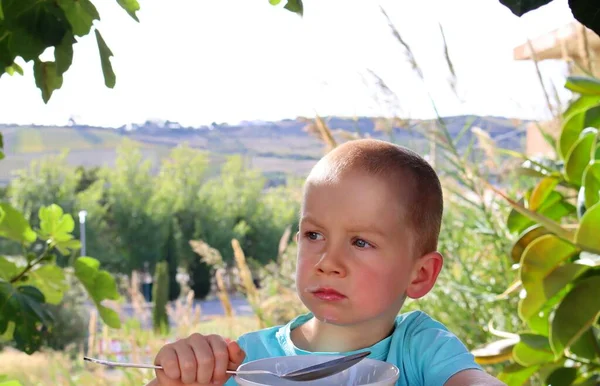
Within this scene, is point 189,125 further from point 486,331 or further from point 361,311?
point 361,311

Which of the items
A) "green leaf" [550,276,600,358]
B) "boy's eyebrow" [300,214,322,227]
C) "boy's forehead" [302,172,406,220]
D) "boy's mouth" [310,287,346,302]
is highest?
"boy's forehead" [302,172,406,220]

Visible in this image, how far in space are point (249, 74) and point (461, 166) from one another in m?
8.90

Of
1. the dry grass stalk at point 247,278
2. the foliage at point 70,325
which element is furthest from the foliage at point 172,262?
the dry grass stalk at point 247,278

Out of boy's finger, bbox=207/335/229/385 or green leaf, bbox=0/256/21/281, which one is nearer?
boy's finger, bbox=207/335/229/385

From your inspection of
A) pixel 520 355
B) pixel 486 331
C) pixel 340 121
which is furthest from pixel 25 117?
pixel 520 355

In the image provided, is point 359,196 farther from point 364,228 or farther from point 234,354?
point 234,354

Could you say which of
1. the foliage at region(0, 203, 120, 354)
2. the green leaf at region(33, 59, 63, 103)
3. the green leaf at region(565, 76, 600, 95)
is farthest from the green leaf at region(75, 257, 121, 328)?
the green leaf at region(565, 76, 600, 95)

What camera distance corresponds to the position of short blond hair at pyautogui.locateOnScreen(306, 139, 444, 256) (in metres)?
0.72

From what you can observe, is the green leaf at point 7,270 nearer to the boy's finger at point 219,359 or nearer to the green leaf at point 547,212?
the boy's finger at point 219,359

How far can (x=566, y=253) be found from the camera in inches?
36.3

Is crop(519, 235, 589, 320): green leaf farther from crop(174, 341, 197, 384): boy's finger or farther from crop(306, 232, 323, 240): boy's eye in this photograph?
crop(174, 341, 197, 384): boy's finger

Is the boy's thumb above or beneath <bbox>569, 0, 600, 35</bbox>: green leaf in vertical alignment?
beneath

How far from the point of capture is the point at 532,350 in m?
1.02

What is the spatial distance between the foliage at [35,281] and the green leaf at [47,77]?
0.24 meters
